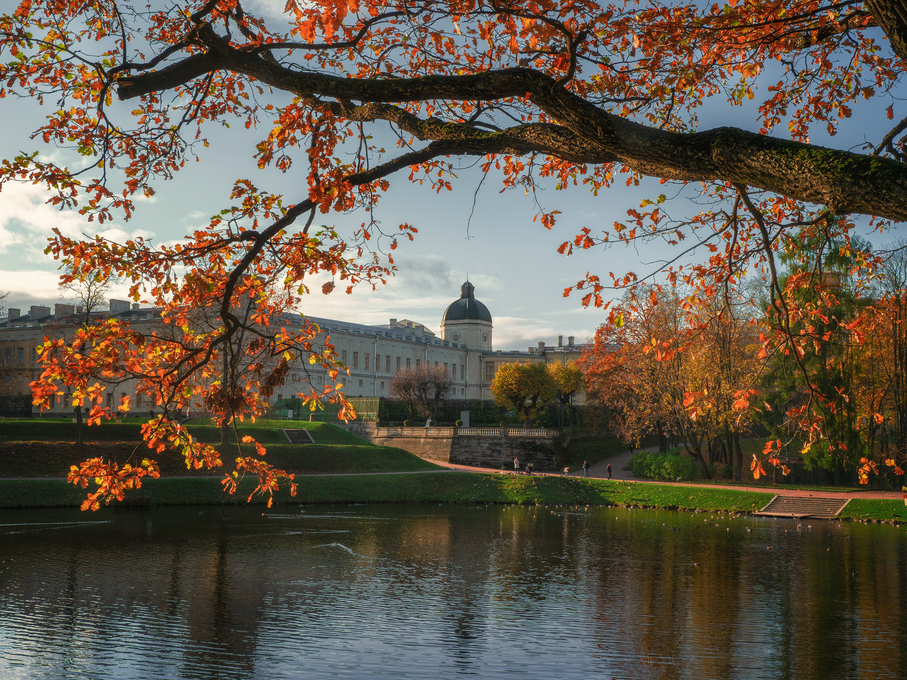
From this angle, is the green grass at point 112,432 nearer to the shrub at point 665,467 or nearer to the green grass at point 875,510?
the shrub at point 665,467

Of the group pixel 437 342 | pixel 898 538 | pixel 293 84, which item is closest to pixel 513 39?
pixel 293 84

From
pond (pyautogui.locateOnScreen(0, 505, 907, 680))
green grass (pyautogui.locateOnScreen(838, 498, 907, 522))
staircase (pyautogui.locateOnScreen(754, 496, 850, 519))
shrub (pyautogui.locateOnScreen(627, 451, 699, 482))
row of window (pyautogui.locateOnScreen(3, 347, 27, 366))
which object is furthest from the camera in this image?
row of window (pyautogui.locateOnScreen(3, 347, 27, 366))

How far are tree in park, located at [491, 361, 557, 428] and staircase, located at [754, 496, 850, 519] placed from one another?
23.2m

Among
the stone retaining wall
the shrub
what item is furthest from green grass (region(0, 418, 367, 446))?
the shrub

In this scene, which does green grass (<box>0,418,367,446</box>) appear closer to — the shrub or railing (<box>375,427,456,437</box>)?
railing (<box>375,427,456,437</box>)

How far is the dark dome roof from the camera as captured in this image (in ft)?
332

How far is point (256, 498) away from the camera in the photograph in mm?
30641

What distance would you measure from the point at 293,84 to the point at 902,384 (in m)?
31.4

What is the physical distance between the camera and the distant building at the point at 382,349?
218 ft

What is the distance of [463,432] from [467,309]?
55029 millimetres

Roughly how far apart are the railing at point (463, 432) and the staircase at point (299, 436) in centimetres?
605

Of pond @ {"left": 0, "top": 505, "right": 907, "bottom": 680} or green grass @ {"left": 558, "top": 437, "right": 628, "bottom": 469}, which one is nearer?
pond @ {"left": 0, "top": 505, "right": 907, "bottom": 680}

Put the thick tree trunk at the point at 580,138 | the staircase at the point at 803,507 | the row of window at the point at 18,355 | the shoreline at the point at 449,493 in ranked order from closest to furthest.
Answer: the thick tree trunk at the point at 580,138, the shoreline at the point at 449,493, the staircase at the point at 803,507, the row of window at the point at 18,355

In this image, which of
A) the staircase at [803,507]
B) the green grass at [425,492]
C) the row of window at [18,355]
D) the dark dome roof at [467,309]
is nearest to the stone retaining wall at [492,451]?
the green grass at [425,492]
